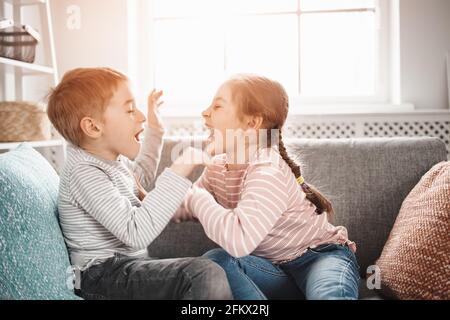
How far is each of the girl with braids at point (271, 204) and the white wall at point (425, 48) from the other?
1.42m

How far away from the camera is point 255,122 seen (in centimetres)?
109

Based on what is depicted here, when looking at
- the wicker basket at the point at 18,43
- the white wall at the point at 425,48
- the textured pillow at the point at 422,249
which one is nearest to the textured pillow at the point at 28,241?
the textured pillow at the point at 422,249

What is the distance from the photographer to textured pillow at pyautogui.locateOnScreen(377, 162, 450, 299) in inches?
37.9

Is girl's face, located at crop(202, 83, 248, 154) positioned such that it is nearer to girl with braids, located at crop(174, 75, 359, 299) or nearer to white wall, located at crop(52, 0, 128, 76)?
girl with braids, located at crop(174, 75, 359, 299)

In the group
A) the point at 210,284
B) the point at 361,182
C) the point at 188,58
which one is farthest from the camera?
the point at 188,58


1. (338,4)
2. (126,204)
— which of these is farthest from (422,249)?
(338,4)

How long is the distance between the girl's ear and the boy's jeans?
346 mm

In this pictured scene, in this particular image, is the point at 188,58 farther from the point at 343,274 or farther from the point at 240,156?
the point at 343,274

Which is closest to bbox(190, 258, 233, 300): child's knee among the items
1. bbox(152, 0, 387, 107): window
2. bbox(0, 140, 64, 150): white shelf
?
bbox(0, 140, 64, 150): white shelf

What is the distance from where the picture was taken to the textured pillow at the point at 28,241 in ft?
2.70

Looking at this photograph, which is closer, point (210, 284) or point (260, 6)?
point (210, 284)

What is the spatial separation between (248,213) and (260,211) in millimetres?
24
